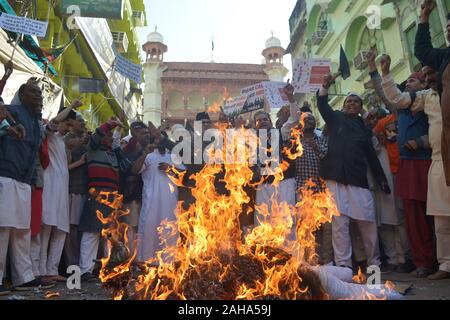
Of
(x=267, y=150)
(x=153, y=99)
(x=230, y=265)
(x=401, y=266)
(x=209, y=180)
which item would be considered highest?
(x=153, y=99)

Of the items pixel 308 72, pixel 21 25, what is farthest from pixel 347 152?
pixel 21 25

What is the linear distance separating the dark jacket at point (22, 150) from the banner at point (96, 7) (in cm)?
792

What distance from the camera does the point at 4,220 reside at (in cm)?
334

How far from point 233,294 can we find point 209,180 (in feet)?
5.50

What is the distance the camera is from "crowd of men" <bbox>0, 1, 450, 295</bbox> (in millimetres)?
3639

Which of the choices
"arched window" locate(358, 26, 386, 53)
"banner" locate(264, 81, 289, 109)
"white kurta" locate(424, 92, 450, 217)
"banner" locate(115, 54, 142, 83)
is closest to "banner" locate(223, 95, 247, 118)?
"banner" locate(264, 81, 289, 109)

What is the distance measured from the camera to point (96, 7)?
35.0 feet

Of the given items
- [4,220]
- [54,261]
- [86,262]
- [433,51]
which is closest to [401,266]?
[433,51]

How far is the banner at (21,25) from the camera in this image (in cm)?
577

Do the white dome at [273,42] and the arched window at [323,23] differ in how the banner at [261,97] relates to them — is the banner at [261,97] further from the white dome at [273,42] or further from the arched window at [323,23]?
the white dome at [273,42]

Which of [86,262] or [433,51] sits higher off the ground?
[433,51]

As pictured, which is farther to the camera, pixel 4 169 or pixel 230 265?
pixel 4 169

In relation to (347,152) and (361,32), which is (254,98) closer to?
(347,152)
